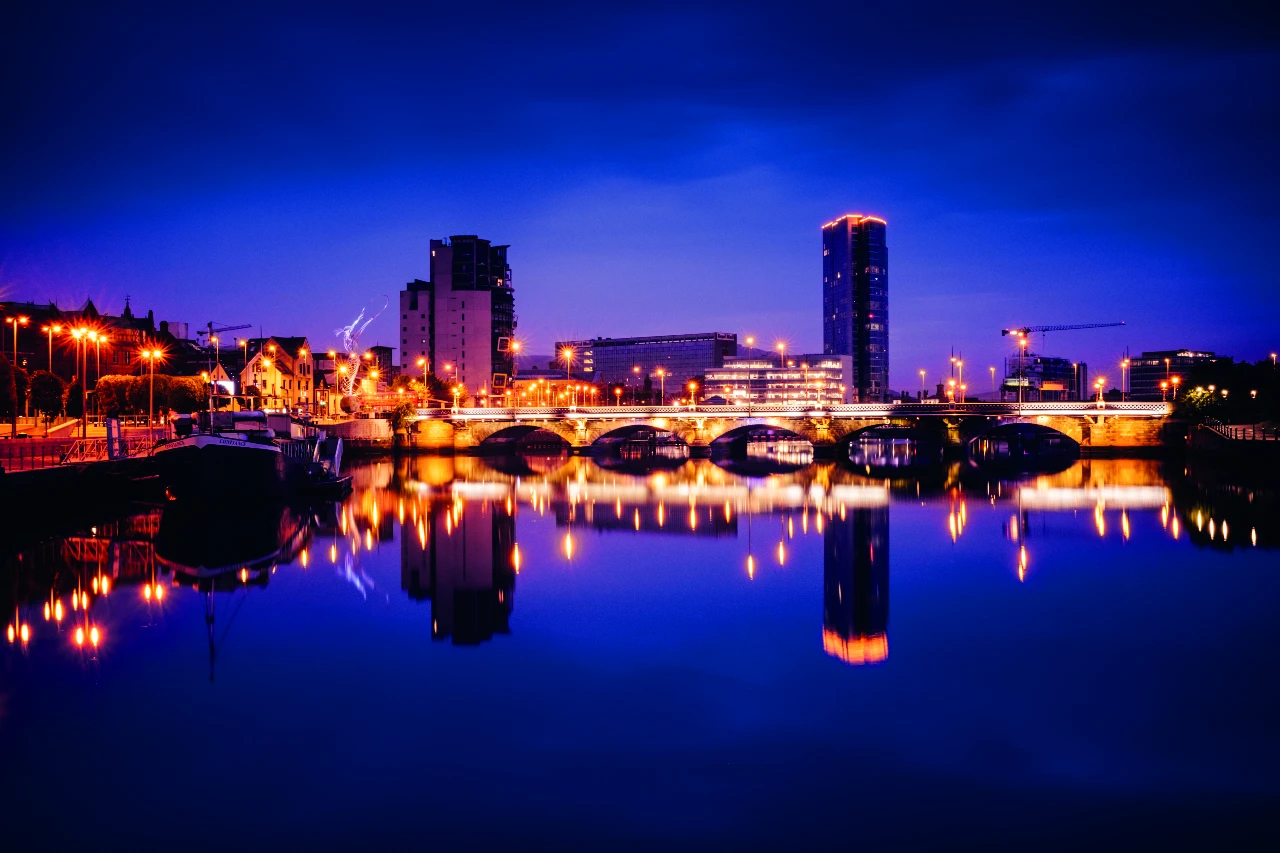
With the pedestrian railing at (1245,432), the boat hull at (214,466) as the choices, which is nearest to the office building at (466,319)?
the pedestrian railing at (1245,432)

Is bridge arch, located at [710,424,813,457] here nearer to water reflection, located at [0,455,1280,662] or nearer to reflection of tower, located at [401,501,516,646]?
water reflection, located at [0,455,1280,662]

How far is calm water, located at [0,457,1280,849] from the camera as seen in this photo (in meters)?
12.1

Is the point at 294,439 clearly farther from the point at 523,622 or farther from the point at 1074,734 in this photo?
the point at 1074,734

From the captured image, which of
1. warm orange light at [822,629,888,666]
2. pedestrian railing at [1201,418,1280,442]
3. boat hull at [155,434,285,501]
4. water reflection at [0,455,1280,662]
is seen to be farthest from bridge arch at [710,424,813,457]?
warm orange light at [822,629,888,666]

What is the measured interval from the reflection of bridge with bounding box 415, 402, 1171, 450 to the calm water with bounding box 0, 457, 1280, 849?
61274mm

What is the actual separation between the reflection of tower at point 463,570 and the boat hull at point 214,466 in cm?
913

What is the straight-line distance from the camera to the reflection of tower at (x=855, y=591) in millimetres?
21047

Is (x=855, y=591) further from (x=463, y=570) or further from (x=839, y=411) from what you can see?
(x=839, y=411)

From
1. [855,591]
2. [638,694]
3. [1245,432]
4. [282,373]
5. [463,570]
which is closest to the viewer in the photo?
[638,694]

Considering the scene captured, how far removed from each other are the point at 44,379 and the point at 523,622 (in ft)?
191

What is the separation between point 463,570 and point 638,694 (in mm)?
15061

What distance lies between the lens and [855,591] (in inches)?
1077

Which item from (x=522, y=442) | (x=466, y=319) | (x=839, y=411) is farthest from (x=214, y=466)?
(x=466, y=319)

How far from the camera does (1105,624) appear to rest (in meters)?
23.0
